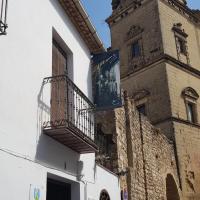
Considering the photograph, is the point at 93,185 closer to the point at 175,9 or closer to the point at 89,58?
the point at 89,58

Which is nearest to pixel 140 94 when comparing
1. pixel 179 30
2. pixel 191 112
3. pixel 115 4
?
pixel 191 112

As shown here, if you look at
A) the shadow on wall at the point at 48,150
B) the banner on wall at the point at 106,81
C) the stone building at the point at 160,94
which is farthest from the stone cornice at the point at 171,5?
the shadow on wall at the point at 48,150

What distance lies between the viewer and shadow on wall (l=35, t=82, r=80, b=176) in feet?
20.1

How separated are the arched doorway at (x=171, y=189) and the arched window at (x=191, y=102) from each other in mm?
4456

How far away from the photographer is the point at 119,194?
9992mm

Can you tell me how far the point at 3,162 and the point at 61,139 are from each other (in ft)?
6.01

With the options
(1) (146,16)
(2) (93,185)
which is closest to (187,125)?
(1) (146,16)

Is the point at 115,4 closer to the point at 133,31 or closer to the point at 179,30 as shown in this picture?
the point at 133,31

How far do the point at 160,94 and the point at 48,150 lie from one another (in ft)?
46.7

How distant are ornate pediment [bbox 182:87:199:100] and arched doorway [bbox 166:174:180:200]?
213 inches

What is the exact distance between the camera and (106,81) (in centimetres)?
898

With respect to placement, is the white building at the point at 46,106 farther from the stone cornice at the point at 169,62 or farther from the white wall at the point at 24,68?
the stone cornice at the point at 169,62

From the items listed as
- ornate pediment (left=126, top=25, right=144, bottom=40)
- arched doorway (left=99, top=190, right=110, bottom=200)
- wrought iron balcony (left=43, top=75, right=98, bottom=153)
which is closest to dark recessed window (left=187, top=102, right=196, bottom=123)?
ornate pediment (left=126, top=25, right=144, bottom=40)

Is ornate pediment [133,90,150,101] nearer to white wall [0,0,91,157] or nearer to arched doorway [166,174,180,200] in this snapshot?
arched doorway [166,174,180,200]
